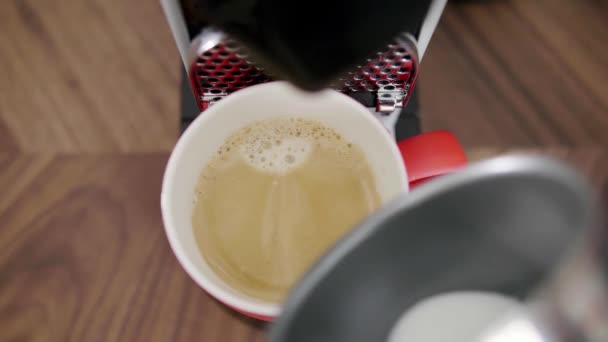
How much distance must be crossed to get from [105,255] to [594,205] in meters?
0.35

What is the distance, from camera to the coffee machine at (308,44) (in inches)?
8.1

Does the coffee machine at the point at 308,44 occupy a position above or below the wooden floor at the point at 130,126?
above

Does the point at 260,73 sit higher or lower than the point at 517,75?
higher

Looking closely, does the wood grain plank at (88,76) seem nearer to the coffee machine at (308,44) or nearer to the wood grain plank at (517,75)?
the coffee machine at (308,44)

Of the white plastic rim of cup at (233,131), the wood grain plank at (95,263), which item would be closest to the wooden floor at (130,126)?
the wood grain plank at (95,263)

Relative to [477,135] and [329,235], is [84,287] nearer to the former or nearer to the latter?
[329,235]

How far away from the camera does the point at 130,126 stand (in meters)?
0.45

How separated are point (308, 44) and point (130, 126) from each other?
286mm

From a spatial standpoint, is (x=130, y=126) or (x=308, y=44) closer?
(x=308, y=44)

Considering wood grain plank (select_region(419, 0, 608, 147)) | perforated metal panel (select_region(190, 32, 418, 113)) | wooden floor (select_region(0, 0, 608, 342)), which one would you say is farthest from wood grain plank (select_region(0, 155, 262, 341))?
wood grain plank (select_region(419, 0, 608, 147))

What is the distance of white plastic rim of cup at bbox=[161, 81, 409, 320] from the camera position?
11.2 inches

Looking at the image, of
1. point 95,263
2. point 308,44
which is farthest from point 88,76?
point 308,44

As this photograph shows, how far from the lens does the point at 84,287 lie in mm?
393

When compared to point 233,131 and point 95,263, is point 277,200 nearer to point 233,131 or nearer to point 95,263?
point 233,131
